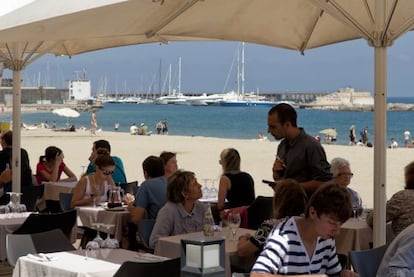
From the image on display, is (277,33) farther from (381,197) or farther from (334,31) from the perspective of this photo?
(381,197)

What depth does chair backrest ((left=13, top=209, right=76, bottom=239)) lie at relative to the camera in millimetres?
5668

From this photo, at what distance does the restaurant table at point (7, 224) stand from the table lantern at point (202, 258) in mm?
3164

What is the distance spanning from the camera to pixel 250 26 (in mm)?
7219

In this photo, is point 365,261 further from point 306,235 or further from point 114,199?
point 114,199

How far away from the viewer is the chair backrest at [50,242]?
5.05 meters

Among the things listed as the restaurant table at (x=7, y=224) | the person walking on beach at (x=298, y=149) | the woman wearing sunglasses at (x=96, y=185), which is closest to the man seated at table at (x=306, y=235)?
the person walking on beach at (x=298, y=149)

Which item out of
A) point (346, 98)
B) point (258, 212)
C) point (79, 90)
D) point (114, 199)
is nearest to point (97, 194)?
A: point (114, 199)

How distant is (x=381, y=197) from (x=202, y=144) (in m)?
25.9

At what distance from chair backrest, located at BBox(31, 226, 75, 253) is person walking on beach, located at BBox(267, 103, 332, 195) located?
6.02 ft

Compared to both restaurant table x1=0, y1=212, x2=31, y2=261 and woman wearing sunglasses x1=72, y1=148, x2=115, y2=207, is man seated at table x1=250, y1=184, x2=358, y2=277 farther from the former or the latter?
woman wearing sunglasses x1=72, y1=148, x2=115, y2=207

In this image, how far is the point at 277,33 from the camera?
7.45 m

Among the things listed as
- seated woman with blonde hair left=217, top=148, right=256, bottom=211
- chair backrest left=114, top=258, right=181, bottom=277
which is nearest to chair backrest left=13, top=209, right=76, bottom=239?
seated woman with blonde hair left=217, top=148, right=256, bottom=211

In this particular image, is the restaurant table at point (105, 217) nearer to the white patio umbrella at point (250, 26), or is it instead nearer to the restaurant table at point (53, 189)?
the white patio umbrella at point (250, 26)

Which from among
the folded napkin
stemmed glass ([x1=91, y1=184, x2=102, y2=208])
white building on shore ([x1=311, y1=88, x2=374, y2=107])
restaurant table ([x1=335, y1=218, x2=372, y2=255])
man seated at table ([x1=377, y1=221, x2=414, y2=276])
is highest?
white building on shore ([x1=311, y1=88, x2=374, y2=107])
